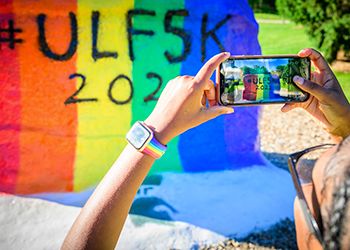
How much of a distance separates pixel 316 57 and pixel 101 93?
2.44m

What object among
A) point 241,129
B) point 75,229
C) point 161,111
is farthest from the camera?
point 241,129

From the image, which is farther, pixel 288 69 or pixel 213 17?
pixel 213 17

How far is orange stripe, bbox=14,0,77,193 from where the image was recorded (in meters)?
3.51

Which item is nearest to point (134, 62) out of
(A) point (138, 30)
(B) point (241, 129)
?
(A) point (138, 30)

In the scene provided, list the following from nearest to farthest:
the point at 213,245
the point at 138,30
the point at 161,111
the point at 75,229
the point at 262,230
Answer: the point at 75,229
the point at 161,111
the point at 213,245
the point at 262,230
the point at 138,30

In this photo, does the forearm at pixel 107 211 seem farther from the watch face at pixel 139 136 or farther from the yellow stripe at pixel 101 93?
the yellow stripe at pixel 101 93

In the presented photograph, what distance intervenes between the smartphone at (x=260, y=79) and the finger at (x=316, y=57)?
0.03m

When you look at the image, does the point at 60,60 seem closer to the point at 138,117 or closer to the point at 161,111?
the point at 138,117

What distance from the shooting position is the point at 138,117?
3.99 meters

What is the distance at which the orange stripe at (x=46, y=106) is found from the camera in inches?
138

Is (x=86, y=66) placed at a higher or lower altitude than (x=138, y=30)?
lower

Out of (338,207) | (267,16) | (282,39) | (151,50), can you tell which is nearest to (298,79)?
(338,207)

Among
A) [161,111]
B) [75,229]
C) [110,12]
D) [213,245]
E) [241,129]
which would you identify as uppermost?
[110,12]

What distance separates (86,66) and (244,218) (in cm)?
208
